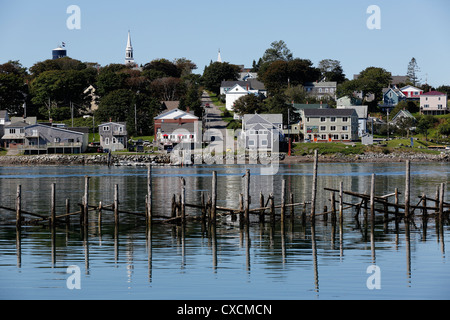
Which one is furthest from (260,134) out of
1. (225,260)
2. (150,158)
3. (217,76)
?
(225,260)

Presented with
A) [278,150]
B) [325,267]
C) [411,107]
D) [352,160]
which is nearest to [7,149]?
[278,150]

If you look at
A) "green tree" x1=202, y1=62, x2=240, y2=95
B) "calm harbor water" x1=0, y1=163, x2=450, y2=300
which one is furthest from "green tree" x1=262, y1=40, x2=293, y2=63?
"calm harbor water" x1=0, y1=163, x2=450, y2=300

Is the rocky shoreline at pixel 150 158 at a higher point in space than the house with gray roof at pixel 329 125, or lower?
lower

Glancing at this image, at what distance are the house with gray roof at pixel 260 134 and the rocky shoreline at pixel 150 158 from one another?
20.8 feet

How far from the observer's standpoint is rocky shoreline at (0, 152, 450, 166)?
11050cm

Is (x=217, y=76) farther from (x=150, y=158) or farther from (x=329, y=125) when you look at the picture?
(x=150, y=158)

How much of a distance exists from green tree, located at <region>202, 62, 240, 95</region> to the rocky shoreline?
71.3 meters

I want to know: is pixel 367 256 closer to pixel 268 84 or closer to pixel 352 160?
pixel 352 160

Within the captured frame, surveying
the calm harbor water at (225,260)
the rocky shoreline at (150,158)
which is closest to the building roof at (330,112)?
the rocky shoreline at (150,158)

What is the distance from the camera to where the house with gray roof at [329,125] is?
127 m

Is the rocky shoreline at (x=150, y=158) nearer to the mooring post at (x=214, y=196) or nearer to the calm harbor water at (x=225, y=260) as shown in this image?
the calm harbor water at (x=225, y=260)

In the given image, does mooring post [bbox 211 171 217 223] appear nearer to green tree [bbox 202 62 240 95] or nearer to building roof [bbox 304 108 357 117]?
building roof [bbox 304 108 357 117]

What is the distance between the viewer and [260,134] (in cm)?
11919
